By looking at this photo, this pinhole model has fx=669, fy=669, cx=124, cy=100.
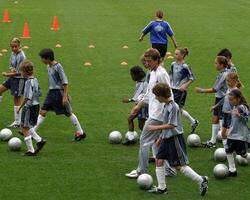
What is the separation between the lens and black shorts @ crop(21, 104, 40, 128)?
41.0ft

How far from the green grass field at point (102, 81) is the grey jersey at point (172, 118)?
0.99 m

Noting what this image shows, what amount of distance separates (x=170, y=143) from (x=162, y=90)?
2.90 ft

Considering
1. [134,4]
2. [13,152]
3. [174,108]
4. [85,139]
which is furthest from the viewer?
[134,4]

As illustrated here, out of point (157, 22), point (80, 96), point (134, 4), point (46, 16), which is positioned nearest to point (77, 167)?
point (80, 96)

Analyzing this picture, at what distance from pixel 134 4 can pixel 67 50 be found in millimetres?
16025

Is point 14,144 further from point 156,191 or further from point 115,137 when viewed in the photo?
point 156,191

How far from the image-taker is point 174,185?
36.1 ft

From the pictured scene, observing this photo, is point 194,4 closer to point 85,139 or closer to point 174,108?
point 85,139

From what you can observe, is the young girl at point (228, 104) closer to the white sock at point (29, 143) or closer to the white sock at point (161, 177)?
the white sock at point (161, 177)

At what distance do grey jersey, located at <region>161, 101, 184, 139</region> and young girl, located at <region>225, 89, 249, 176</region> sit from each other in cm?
143

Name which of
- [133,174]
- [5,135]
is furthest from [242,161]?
[5,135]

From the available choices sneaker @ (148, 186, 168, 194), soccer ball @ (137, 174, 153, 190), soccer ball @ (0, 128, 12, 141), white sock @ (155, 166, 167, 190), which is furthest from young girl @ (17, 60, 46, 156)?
white sock @ (155, 166, 167, 190)

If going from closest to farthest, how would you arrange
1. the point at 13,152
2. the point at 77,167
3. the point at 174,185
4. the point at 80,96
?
the point at 174,185, the point at 77,167, the point at 13,152, the point at 80,96

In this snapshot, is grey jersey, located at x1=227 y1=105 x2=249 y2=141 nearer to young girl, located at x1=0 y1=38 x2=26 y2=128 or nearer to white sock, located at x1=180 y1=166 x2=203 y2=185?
white sock, located at x1=180 y1=166 x2=203 y2=185
